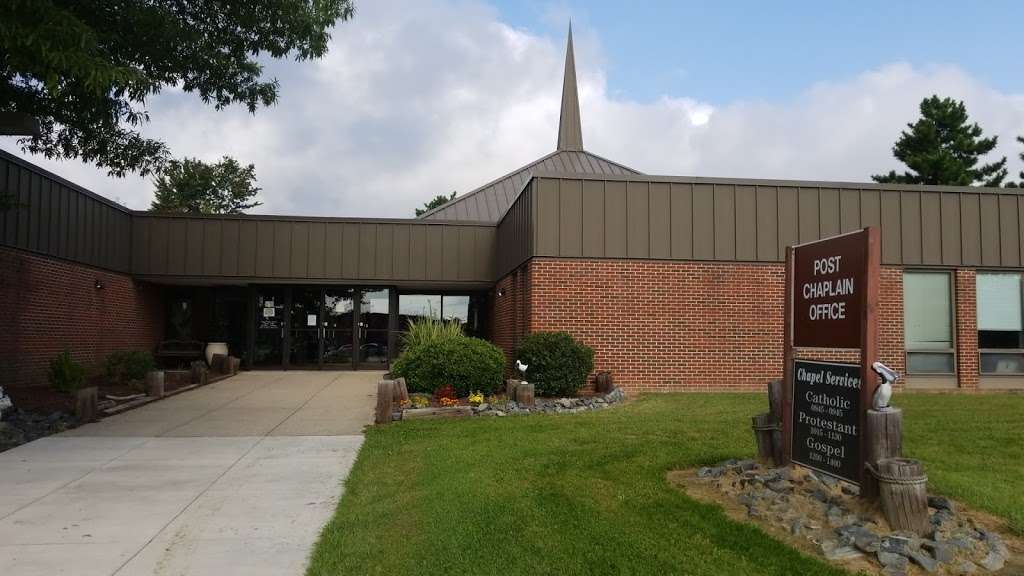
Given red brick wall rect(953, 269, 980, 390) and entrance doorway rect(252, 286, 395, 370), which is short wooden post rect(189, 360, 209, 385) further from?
red brick wall rect(953, 269, 980, 390)

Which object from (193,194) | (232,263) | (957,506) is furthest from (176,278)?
(193,194)

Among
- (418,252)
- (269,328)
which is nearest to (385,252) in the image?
(418,252)

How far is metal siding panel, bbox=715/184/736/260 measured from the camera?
1436cm

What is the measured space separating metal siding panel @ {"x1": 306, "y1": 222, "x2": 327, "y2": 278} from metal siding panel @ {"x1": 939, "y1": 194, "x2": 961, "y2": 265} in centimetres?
1501

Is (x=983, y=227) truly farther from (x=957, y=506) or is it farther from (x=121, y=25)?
(x=121, y=25)

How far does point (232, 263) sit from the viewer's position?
20.2 metres

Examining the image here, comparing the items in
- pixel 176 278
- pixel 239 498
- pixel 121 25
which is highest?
pixel 121 25

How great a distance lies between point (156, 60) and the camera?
442 inches

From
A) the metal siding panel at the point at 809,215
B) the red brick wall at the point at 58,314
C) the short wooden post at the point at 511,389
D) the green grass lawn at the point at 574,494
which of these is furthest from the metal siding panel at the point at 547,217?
the red brick wall at the point at 58,314

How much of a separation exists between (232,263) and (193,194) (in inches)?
1211

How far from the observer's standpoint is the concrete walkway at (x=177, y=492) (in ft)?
16.9

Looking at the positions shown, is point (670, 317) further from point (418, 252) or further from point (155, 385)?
point (155, 385)

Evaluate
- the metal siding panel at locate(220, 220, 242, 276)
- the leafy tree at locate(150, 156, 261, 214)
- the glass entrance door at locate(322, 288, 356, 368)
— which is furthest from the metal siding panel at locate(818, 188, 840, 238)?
the leafy tree at locate(150, 156, 261, 214)

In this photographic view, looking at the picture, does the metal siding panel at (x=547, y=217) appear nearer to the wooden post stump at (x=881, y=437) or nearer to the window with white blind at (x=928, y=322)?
the window with white blind at (x=928, y=322)
